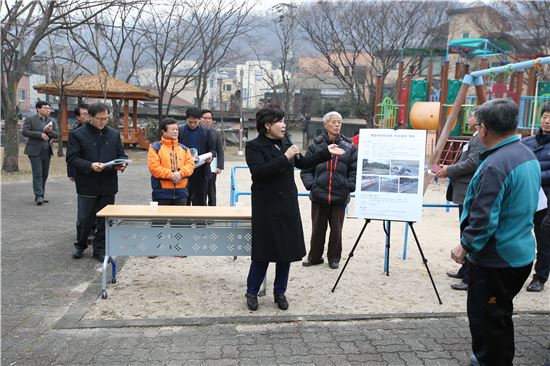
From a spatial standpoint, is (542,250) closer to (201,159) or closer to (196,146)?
(201,159)

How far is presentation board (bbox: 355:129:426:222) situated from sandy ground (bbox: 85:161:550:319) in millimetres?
790

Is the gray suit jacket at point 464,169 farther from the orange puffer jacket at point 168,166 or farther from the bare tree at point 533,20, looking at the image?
the bare tree at point 533,20

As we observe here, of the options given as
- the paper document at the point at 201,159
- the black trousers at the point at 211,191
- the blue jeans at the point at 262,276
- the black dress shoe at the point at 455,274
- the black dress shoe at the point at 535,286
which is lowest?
the black dress shoe at the point at 455,274

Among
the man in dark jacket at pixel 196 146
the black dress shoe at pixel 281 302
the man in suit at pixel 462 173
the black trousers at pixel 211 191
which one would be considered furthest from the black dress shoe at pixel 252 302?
the black trousers at pixel 211 191

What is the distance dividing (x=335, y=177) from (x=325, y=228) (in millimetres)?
620

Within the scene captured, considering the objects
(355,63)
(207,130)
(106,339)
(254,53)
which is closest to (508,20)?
(355,63)

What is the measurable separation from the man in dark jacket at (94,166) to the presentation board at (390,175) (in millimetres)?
2662

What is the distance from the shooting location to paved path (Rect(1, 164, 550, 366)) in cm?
335

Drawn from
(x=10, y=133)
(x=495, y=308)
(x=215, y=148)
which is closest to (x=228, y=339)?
(x=495, y=308)

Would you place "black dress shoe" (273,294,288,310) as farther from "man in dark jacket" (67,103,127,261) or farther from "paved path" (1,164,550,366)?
"man in dark jacket" (67,103,127,261)

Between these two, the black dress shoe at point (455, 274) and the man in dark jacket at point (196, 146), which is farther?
the man in dark jacket at point (196, 146)

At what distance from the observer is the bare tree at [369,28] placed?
25.6 meters

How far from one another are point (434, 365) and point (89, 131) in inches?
167

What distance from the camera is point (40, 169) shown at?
8.77 metres
